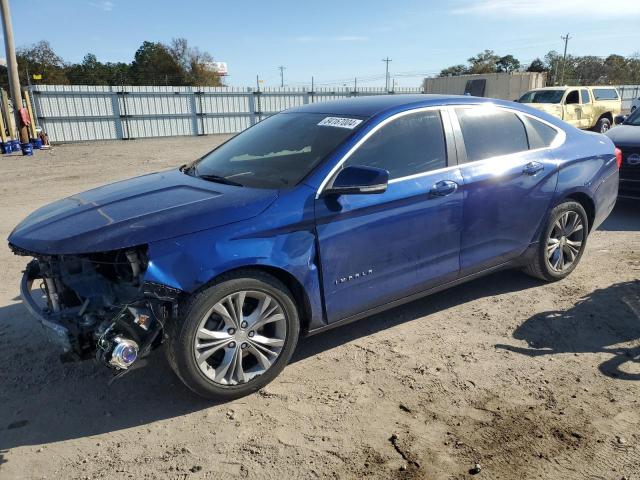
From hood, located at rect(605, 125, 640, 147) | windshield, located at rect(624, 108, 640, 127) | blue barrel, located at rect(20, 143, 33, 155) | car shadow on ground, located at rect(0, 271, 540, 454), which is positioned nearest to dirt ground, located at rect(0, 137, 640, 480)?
car shadow on ground, located at rect(0, 271, 540, 454)

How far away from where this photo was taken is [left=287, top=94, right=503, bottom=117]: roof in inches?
153

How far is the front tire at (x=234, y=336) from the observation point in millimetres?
2889

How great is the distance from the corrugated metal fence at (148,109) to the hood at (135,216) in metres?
18.3

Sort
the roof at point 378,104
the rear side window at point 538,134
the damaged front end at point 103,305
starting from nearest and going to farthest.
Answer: the damaged front end at point 103,305
the roof at point 378,104
the rear side window at point 538,134

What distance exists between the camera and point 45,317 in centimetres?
299

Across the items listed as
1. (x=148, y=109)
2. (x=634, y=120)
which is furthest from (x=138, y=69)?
(x=634, y=120)

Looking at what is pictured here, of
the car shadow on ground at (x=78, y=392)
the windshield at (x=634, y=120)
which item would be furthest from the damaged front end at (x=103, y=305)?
the windshield at (x=634, y=120)

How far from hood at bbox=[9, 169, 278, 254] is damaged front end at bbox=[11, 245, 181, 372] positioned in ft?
0.34

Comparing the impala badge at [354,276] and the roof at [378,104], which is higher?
the roof at [378,104]

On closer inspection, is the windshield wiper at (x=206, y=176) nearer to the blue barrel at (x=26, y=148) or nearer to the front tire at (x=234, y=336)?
the front tire at (x=234, y=336)

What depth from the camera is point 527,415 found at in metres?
3.00

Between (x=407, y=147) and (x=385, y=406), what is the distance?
1.84 m

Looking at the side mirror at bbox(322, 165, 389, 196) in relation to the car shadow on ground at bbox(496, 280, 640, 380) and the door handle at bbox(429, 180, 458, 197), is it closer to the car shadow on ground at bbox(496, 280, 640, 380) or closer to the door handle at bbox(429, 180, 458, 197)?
the door handle at bbox(429, 180, 458, 197)

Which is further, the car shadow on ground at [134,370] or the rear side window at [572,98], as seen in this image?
the rear side window at [572,98]
